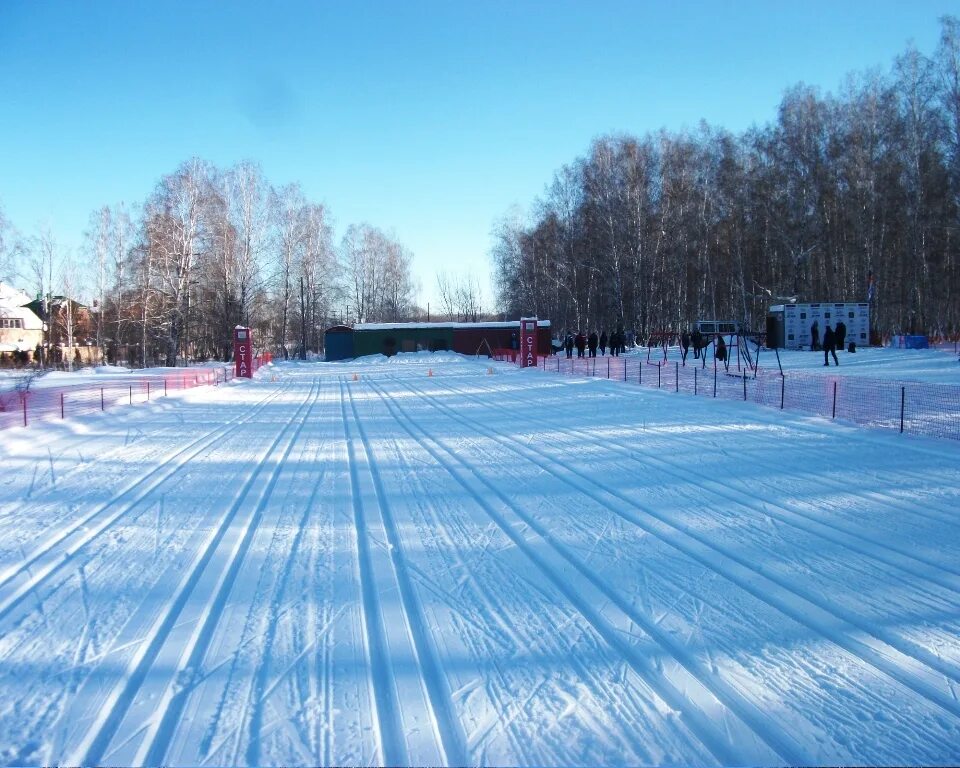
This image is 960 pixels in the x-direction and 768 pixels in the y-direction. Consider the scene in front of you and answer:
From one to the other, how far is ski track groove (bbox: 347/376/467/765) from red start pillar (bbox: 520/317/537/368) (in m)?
29.3

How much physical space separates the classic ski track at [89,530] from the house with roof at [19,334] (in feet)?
188

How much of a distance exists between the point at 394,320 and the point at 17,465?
64189 mm

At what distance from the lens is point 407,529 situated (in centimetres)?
681

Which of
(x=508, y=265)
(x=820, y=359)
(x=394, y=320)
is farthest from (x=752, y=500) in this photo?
(x=394, y=320)

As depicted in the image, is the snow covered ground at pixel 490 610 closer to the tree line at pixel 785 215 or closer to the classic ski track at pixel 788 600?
the classic ski track at pixel 788 600

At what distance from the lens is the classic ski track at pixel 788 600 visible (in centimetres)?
369

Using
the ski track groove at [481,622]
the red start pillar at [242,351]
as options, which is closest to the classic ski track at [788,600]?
the ski track groove at [481,622]

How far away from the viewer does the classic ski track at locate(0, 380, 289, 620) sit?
17.7 feet

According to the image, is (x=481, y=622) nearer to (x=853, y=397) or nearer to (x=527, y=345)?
(x=853, y=397)

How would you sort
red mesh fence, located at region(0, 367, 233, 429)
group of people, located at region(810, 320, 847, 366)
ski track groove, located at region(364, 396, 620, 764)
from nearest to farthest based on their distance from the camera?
1. ski track groove, located at region(364, 396, 620, 764)
2. red mesh fence, located at region(0, 367, 233, 429)
3. group of people, located at region(810, 320, 847, 366)

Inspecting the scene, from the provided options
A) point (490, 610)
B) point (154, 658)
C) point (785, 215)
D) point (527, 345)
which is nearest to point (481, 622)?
point (490, 610)

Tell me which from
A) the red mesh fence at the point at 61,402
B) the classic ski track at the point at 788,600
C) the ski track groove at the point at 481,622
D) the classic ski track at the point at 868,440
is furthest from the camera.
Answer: the red mesh fence at the point at 61,402

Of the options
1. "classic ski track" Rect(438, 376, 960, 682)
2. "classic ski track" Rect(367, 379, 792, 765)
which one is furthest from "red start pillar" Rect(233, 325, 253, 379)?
"classic ski track" Rect(367, 379, 792, 765)

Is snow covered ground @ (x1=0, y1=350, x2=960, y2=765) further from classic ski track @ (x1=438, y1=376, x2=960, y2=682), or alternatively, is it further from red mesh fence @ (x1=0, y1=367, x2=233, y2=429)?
red mesh fence @ (x1=0, y1=367, x2=233, y2=429)
